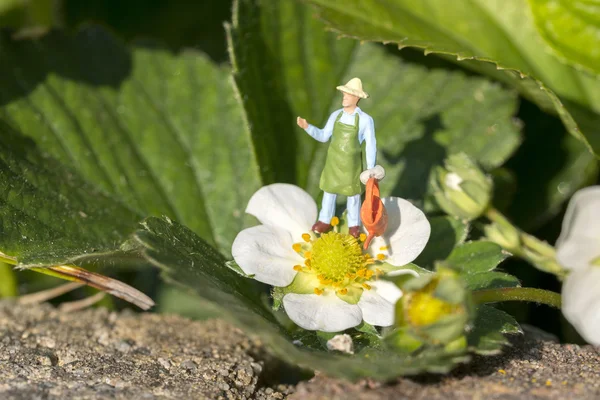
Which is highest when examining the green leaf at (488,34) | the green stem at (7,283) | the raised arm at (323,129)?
the green leaf at (488,34)

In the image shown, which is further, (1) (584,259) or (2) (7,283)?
(2) (7,283)

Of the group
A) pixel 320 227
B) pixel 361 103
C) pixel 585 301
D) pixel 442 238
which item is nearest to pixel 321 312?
pixel 320 227

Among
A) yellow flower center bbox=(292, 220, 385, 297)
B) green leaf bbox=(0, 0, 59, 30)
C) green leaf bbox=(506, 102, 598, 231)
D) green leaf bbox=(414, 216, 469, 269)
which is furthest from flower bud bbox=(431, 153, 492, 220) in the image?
green leaf bbox=(0, 0, 59, 30)

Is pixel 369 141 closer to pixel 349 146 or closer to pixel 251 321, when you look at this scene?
pixel 349 146

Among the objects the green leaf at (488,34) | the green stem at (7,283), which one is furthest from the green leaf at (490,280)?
the green stem at (7,283)

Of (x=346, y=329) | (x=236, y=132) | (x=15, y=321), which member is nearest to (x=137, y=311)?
(x=15, y=321)

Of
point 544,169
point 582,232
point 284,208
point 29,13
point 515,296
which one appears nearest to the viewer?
point 582,232

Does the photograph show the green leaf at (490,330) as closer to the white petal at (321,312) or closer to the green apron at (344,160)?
the white petal at (321,312)
